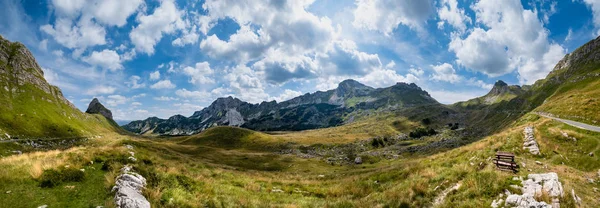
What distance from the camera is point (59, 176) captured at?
14.6 metres

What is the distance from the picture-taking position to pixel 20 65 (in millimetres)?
160125

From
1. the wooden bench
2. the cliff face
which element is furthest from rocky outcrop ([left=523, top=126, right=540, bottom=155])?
the cliff face

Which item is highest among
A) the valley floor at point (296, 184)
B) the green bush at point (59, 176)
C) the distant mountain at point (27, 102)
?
the distant mountain at point (27, 102)

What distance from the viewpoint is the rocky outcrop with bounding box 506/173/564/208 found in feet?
42.3

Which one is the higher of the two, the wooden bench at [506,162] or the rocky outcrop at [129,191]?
the rocky outcrop at [129,191]

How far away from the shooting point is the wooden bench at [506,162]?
68.1 feet

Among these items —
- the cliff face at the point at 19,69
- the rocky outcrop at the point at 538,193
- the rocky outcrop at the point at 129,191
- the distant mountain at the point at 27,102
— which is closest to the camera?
the rocky outcrop at the point at 129,191

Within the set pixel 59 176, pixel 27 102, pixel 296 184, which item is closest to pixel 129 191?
pixel 59 176

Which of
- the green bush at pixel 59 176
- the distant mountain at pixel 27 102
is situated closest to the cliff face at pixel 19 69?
Result: the distant mountain at pixel 27 102

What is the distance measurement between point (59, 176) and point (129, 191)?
181 inches

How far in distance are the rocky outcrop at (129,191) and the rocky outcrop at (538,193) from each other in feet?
59.2

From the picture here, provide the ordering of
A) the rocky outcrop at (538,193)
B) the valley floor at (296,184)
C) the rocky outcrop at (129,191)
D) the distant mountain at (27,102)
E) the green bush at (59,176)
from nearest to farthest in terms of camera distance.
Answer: the rocky outcrop at (129,191) → the rocky outcrop at (538,193) → the valley floor at (296,184) → the green bush at (59,176) → the distant mountain at (27,102)

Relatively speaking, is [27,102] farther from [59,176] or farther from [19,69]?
[59,176]

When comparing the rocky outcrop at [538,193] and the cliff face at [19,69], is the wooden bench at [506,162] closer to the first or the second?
the rocky outcrop at [538,193]
